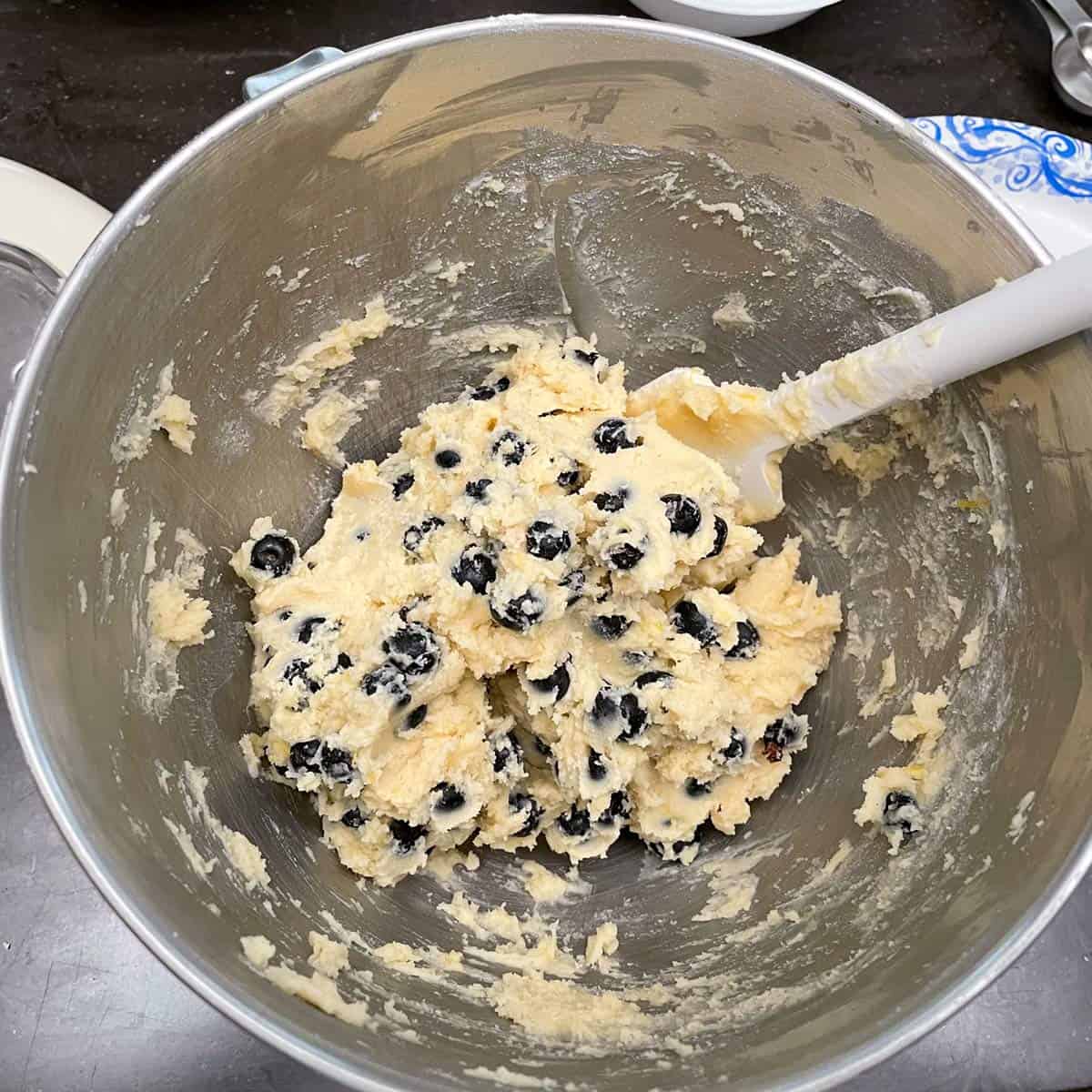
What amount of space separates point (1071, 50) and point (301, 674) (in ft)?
6.07

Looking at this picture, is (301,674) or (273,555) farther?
(273,555)

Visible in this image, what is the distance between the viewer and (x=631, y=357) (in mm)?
1615

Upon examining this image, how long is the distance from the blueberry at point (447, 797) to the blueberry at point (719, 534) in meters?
0.47

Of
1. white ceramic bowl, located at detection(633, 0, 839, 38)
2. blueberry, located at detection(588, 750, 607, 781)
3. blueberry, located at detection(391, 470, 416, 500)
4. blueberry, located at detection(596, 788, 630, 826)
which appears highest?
white ceramic bowl, located at detection(633, 0, 839, 38)

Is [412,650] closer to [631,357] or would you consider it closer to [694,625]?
[694,625]

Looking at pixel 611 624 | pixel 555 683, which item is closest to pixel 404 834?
pixel 555 683

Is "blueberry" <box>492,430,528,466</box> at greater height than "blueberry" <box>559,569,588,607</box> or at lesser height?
greater

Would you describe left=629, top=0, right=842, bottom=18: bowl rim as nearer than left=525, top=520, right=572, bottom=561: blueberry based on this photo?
No

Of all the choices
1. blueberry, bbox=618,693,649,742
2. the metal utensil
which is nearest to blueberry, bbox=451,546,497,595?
blueberry, bbox=618,693,649,742

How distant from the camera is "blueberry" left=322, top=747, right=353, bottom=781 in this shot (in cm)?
132

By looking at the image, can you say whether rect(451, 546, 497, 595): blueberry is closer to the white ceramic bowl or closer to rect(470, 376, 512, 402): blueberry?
rect(470, 376, 512, 402): blueberry

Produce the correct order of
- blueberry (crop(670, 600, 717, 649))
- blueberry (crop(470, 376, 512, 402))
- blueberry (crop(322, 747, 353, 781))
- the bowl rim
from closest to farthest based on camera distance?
blueberry (crop(322, 747, 353, 781)) → blueberry (crop(670, 600, 717, 649)) → blueberry (crop(470, 376, 512, 402)) → the bowl rim

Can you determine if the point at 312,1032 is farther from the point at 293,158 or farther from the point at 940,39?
the point at 940,39

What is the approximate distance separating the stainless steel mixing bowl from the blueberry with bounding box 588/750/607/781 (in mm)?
233
